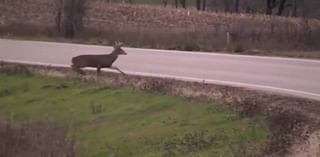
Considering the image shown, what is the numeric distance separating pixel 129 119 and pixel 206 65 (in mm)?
5713

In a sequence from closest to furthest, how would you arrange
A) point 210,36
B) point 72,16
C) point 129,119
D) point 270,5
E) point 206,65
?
1. point 129,119
2. point 206,65
3. point 210,36
4. point 72,16
5. point 270,5

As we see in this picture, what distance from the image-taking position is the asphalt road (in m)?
16.8

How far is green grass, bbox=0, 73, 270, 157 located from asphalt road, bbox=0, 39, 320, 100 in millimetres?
1814

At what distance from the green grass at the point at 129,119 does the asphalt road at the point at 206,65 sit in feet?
5.95

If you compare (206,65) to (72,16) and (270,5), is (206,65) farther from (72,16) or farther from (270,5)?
(270,5)

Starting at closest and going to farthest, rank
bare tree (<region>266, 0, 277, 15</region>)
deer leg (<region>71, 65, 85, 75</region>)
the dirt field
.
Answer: deer leg (<region>71, 65, 85, 75</region>)
the dirt field
bare tree (<region>266, 0, 277, 15</region>)

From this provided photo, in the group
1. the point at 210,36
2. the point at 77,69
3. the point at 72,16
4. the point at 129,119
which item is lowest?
the point at 210,36

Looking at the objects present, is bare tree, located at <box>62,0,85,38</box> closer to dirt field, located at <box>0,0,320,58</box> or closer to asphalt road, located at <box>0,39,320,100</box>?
dirt field, located at <box>0,0,320,58</box>

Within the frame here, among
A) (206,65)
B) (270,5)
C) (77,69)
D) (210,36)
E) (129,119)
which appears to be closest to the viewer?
(129,119)

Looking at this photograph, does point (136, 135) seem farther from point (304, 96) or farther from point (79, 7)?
point (79, 7)

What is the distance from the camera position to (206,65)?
20.4m

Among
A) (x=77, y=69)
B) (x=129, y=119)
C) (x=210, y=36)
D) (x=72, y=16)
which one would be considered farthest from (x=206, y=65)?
(x=72, y=16)

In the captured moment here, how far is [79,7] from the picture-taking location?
3319cm

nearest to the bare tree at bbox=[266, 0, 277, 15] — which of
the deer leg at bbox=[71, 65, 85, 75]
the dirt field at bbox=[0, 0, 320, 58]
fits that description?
the dirt field at bbox=[0, 0, 320, 58]
